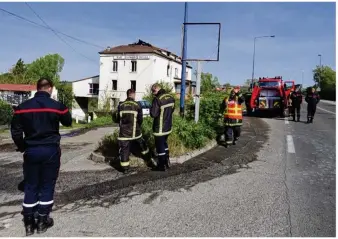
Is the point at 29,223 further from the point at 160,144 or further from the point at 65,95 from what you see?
the point at 65,95

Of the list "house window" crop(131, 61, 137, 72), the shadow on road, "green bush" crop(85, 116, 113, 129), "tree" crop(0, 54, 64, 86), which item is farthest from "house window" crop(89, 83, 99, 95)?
the shadow on road

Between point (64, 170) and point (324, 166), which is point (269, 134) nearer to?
point (324, 166)

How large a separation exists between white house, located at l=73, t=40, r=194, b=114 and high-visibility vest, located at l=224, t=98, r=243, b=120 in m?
37.6

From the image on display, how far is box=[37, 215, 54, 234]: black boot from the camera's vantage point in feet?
13.3

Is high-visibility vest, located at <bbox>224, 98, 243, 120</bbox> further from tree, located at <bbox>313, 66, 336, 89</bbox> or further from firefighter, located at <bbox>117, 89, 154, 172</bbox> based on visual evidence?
tree, located at <bbox>313, 66, 336, 89</bbox>

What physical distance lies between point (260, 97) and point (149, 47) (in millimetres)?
31620

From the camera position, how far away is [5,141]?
40.0ft

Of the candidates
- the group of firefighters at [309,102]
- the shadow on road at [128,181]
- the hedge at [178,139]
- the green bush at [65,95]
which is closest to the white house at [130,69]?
the green bush at [65,95]

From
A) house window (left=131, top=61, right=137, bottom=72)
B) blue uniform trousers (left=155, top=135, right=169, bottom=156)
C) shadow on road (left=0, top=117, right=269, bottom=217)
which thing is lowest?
shadow on road (left=0, top=117, right=269, bottom=217)

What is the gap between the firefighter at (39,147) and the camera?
4.06 meters

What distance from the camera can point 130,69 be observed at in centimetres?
4919

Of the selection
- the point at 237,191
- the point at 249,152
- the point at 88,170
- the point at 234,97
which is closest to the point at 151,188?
the point at 237,191

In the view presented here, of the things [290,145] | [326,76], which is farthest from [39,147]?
[326,76]

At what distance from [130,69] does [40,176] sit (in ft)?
150
